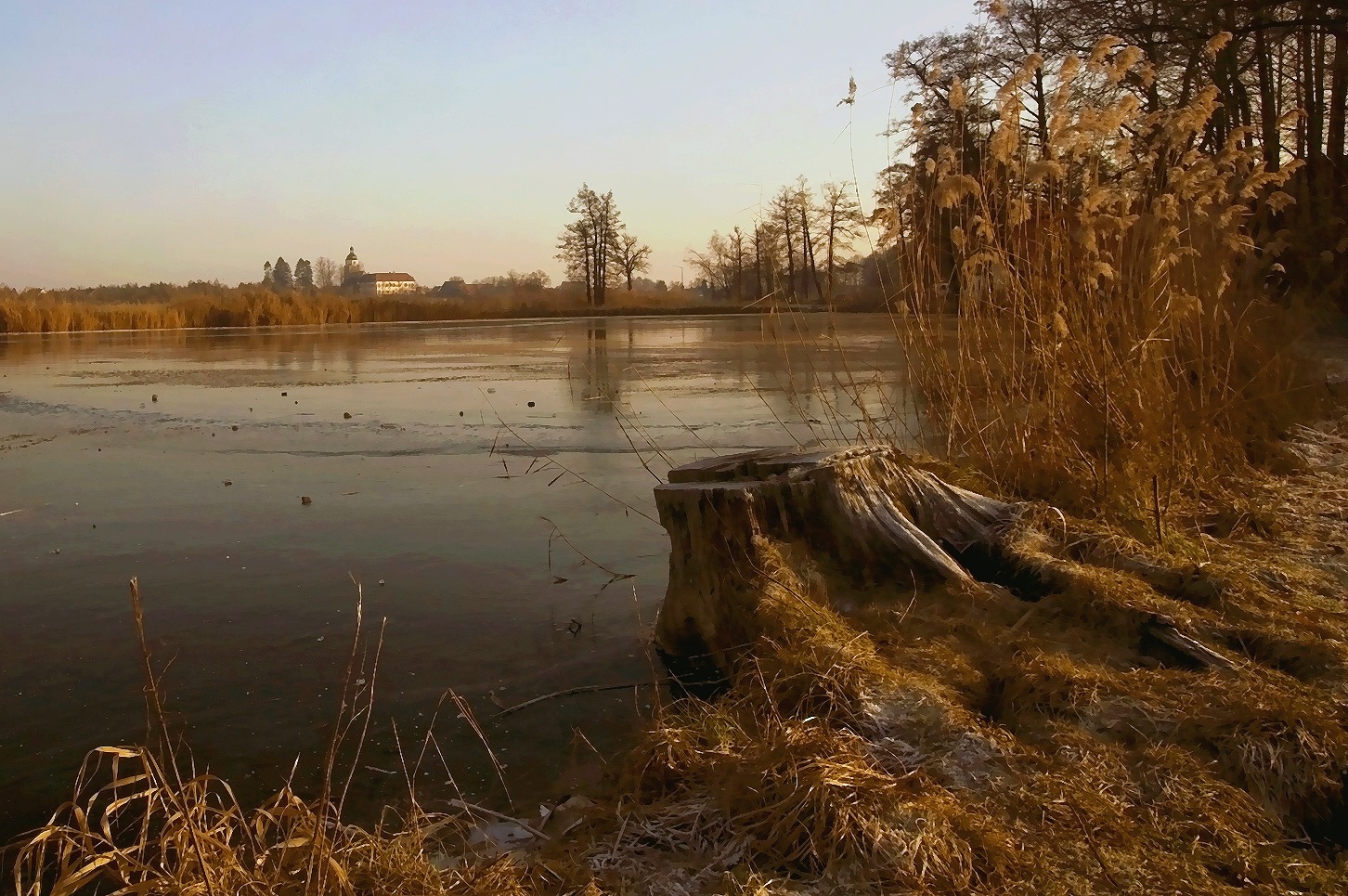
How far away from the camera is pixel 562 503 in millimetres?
5152

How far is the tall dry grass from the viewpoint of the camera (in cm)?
390

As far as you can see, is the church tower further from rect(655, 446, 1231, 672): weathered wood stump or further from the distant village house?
rect(655, 446, 1231, 672): weathered wood stump

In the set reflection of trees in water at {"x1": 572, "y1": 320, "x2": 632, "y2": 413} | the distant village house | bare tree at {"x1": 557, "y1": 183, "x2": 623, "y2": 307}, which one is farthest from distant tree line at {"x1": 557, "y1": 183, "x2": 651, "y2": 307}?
the distant village house

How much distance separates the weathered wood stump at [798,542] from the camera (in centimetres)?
311

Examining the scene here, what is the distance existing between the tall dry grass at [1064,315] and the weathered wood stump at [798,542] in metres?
0.70

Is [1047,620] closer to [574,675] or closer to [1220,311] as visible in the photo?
[574,675]

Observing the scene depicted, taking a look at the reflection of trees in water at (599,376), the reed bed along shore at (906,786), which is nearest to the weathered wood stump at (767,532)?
the reed bed along shore at (906,786)

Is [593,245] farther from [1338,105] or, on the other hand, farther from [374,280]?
[374,280]

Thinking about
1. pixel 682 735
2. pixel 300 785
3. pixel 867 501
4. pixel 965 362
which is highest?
pixel 965 362

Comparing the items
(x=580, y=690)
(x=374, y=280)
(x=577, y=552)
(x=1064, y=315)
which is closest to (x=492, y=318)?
(x=577, y=552)

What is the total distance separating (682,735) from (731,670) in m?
0.71

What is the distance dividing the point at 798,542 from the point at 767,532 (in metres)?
0.11

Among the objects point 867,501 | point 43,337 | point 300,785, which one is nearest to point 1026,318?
point 867,501

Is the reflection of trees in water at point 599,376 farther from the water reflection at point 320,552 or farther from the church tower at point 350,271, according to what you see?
the church tower at point 350,271
